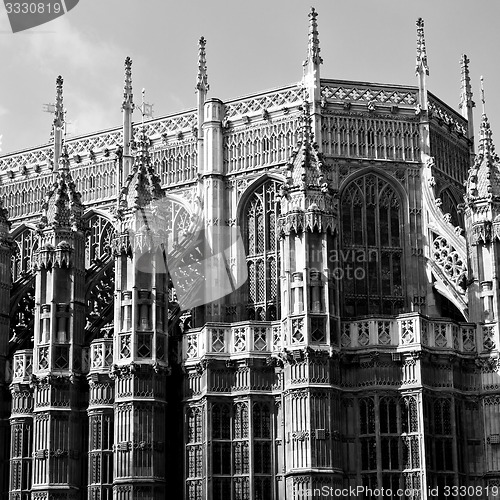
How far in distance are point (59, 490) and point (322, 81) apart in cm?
2009

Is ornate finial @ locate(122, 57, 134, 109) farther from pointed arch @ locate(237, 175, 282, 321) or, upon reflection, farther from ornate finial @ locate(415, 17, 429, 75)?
ornate finial @ locate(415, 17, 429, 75)

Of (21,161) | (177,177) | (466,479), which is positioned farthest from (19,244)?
(466,479)

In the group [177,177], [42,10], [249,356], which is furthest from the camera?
[177,177]

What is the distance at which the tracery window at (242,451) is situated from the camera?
48406mm

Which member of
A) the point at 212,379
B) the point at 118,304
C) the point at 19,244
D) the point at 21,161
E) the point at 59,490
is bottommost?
the point at 59,490

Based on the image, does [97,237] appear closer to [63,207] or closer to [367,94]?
[63,207]

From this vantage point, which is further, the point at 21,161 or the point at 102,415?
the point at 21,161

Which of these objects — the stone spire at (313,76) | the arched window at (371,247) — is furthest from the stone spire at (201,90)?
the arched window at (371,247)

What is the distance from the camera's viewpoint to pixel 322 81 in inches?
2183

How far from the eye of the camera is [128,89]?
197 ft

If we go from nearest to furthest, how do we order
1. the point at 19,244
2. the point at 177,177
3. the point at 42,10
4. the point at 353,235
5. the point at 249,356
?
the point at 42,10
the point at 249,356
the point at 353,235
the point at 177,177
the point at 19,244

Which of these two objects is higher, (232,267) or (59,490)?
(232,267)

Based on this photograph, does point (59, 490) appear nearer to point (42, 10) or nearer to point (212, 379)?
point (212, 379)

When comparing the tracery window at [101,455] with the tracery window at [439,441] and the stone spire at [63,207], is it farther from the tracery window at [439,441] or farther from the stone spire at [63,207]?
the tracery window at [439,441]
